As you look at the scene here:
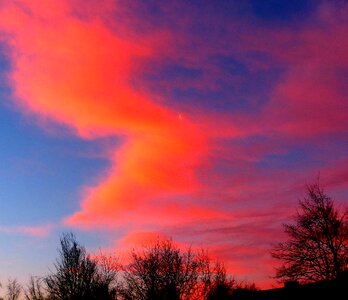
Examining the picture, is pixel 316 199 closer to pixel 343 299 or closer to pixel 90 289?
pixel 343 299

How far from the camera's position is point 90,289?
1702 inches

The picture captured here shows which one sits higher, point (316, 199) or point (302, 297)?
point (316, 199)

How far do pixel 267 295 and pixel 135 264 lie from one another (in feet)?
Result: 85.4

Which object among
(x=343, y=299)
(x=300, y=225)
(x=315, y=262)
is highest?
(x=300, y=225)

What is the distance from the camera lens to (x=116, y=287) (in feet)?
180

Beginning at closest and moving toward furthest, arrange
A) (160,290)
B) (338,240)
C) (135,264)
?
(338,240) → (160,290) → (135,264)

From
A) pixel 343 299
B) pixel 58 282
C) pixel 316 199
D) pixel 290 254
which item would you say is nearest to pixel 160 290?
pixel 58 282

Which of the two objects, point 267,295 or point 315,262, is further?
point 315,262

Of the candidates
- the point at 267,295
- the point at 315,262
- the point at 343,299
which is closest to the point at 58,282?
the point at 267,295

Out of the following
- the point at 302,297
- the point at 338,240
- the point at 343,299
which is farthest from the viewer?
the point at 338,240

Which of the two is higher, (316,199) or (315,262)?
(316,199)

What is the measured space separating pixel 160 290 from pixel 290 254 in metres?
15.3

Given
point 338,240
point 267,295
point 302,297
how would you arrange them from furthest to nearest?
point 338,240
point 267,295
point 302,297

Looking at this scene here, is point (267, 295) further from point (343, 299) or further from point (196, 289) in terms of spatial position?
point (196, 289)
